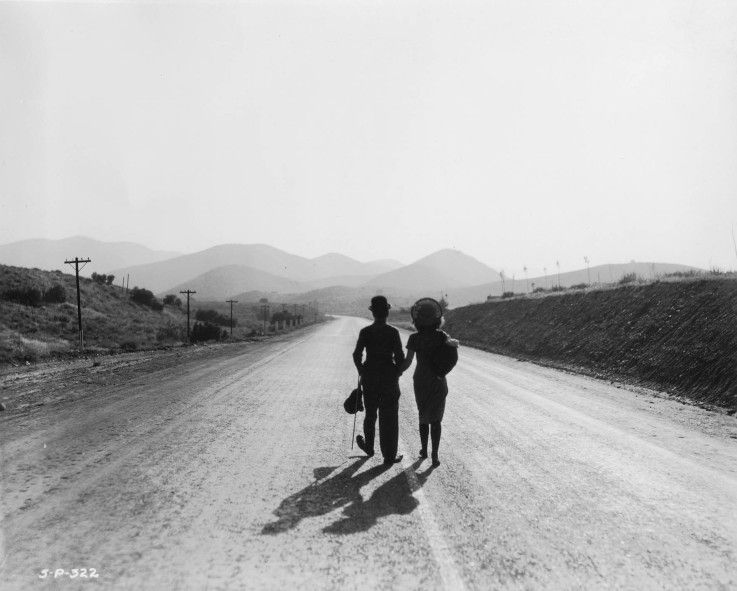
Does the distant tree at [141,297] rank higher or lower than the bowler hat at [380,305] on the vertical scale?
higher

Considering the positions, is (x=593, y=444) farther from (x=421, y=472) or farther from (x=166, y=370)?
(x=166, y=370)

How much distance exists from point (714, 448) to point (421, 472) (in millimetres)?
4525

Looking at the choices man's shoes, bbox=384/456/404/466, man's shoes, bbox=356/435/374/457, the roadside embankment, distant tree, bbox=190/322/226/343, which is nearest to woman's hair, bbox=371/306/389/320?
man's shoes, bbox=356/435/374/457

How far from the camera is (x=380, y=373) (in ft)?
21.8

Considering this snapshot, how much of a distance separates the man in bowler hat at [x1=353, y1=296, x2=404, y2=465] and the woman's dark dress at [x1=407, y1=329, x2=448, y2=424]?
0.84 feet

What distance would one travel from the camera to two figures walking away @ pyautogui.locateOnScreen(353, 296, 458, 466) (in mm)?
6461

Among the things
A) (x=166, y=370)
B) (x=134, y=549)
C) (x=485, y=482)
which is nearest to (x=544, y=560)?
(x=485, y=482)

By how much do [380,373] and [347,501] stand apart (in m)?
1.92

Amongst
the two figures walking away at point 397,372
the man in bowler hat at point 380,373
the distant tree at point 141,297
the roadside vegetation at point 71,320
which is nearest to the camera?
the two figures walking away at point 397,372

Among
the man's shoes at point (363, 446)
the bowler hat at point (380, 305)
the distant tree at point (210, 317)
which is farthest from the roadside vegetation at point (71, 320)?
the bowler hat at point (380, 305)

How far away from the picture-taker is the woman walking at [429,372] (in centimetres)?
646

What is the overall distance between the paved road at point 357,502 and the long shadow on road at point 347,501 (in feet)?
0.08

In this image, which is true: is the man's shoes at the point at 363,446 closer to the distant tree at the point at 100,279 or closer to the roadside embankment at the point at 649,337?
the roadside embankment at the point at 649,337

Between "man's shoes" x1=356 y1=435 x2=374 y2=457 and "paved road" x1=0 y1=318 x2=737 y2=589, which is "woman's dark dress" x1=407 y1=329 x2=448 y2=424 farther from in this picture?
"man's shoes" x1=356 y1=435 x2=374 y2=457
